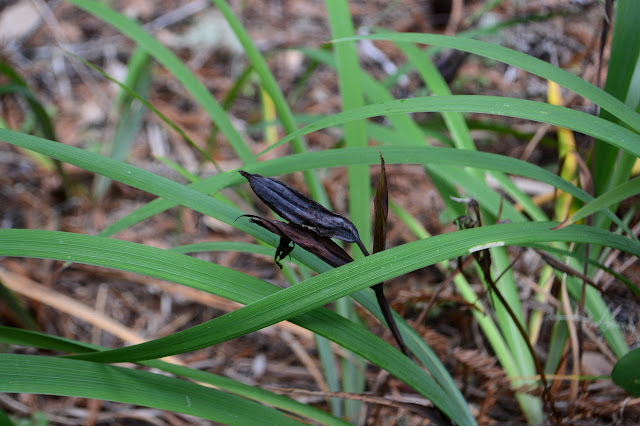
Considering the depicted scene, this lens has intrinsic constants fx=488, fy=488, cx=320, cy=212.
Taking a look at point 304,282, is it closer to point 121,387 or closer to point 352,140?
point 121,387

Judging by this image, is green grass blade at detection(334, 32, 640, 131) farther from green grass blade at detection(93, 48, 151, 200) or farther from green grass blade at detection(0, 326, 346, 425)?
green grass blade at detection(93, 48, 151, 200)

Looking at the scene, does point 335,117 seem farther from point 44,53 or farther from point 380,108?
point 44,53

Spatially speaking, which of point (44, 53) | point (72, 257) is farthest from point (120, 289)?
point (44, 53)

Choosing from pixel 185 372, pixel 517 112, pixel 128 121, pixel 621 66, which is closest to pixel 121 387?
pixel 185 372

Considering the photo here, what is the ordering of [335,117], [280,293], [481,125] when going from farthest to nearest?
[481,125], [335,117], [280,293]

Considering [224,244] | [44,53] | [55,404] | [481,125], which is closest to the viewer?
[224,244]

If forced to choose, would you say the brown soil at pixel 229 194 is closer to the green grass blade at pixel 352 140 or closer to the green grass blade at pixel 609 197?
the green grass blade at pixel 352 140

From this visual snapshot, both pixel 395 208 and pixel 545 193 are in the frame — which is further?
pixel 545 193
